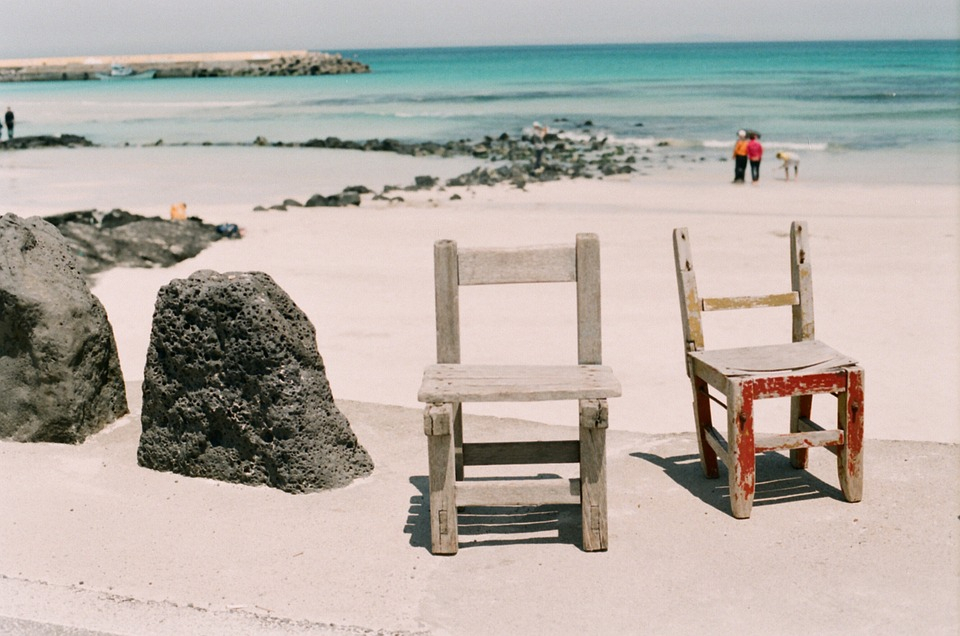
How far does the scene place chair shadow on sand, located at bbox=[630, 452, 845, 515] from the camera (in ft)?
17.1

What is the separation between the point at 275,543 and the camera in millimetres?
A: 4711

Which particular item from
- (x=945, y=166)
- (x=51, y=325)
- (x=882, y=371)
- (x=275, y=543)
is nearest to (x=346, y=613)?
(x=275, y=543)

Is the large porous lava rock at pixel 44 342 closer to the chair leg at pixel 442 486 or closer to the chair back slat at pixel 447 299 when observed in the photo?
the chair back slat at pixel 447 299

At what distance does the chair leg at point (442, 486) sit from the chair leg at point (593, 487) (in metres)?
0.55

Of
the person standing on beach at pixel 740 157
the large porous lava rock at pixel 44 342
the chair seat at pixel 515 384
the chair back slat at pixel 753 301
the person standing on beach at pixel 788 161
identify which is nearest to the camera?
the chair seat at pixel 515 384

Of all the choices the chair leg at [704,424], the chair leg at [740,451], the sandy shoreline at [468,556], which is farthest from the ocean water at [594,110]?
the chair leg at [740,451]

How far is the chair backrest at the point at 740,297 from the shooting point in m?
5.25

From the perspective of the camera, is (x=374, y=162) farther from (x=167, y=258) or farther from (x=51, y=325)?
(x=51, y=325)

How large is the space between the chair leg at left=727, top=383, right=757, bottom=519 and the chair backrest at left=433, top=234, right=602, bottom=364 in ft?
2.13

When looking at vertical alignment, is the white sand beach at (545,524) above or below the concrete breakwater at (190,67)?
below

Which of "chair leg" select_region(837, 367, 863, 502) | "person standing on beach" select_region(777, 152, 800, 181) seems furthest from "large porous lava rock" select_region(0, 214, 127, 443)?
"person standing on beach" select_region(777, 152, 800, 181)

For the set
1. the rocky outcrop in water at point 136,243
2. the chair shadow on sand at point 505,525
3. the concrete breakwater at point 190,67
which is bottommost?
the chair shadow on sand at point 505,525

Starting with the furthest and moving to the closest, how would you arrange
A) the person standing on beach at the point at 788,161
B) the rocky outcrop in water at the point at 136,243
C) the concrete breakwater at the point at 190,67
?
1. the concrete breakwater at the point at 190,67
2. the person standing on beach at the point at 788,161
3. the rocky outcrop in water at the point at 136,243

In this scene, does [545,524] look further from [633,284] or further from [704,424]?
[633,284]
